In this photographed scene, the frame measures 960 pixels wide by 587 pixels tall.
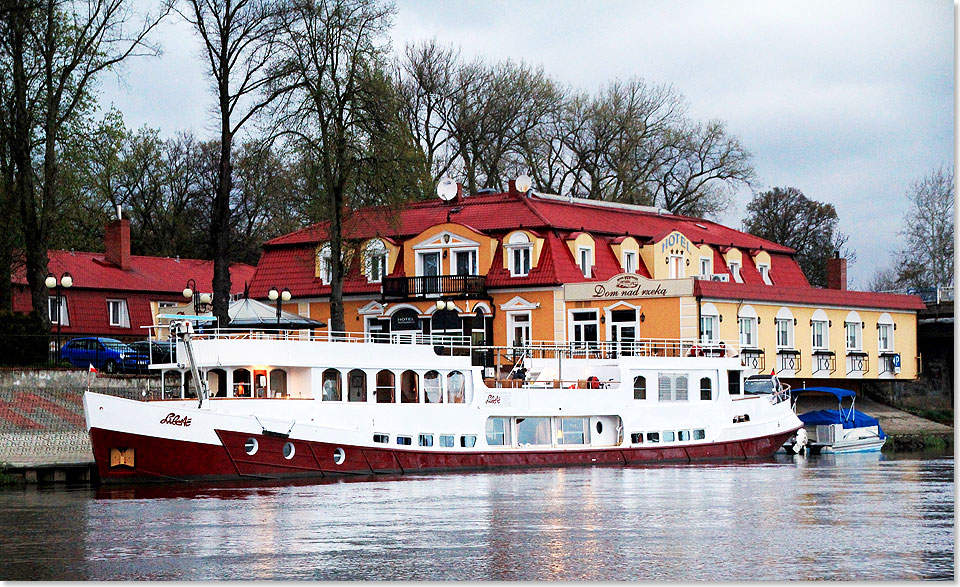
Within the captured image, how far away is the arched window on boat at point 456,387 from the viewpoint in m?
36.6

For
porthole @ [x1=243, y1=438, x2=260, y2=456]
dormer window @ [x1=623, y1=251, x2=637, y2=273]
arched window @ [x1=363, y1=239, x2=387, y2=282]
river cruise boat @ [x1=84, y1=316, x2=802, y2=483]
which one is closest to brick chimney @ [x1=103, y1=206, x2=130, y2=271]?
arched window @ [x1=363, y1=239, x2=387, y2=282]

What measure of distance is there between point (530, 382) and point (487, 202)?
54.2 ft

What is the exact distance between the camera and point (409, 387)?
3600cm

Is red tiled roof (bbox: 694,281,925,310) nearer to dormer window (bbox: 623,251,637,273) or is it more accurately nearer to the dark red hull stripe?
dormer window (bbox: 623,251,637,273)

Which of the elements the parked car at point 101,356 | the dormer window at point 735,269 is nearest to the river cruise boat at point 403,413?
the parked car at point 101,356

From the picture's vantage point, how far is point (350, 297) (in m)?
54.5

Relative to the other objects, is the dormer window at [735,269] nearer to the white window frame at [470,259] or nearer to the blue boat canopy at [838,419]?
the blue boat canopy at [838,419]

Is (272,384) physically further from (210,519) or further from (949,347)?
(949,347)

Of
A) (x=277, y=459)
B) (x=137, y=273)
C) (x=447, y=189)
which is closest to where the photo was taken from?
(x=277, y=459)

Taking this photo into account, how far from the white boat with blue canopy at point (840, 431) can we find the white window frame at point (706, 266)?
763 centimetres

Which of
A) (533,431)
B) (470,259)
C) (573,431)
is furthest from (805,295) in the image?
(533,431)

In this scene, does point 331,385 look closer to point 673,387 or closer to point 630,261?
point 673,387

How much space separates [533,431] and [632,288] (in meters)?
11.8

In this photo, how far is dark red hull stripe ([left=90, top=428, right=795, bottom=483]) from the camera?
31.6 m
